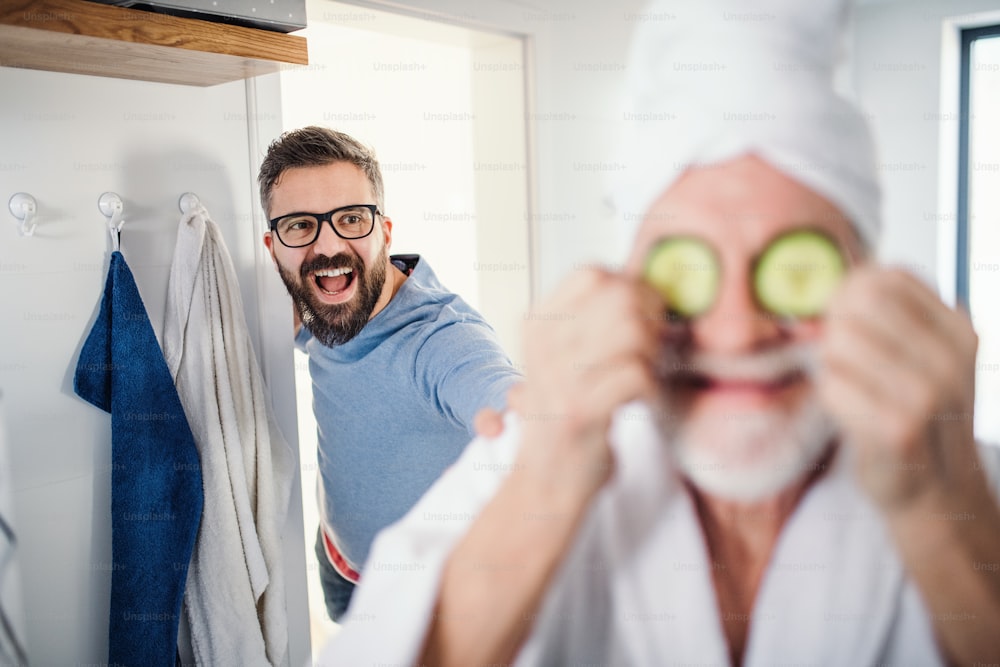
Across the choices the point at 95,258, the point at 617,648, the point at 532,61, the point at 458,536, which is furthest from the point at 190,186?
the point at 617,648

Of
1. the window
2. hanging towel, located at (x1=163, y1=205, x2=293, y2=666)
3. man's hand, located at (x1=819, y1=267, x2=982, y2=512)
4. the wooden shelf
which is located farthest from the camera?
hanging towel, located at (x1=163, y1=205, x2=293, y2=666)

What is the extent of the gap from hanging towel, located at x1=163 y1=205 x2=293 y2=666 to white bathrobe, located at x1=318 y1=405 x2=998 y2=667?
0.52 metres

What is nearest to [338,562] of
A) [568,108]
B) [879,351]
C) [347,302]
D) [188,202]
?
[347,302]

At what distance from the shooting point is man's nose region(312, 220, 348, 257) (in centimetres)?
101

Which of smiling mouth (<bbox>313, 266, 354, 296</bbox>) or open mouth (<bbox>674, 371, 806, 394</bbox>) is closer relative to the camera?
open mouth (<bbox>674, 371, 806, 394</bbox>)

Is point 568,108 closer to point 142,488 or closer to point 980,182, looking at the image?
point 980,182

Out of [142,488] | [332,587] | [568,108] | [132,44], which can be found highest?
[132,44]

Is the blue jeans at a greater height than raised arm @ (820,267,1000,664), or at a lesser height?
lesser

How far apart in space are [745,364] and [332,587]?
72cm

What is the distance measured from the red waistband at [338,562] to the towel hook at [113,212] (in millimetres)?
489

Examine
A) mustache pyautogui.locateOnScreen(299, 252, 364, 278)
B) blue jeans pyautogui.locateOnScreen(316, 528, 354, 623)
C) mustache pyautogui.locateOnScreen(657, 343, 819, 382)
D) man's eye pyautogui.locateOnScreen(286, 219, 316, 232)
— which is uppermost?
man's eye pyautogui.locateOnScreen(286, 219, 316, 232)

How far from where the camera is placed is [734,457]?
0.62 metres

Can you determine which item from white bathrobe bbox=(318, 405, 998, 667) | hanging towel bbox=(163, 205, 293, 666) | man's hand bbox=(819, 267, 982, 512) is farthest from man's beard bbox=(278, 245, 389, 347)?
man's hand bbox=(819, 267, 982, 512)

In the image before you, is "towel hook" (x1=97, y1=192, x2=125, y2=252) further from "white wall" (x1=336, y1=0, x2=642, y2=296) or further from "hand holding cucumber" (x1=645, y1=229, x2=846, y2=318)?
"hand holding cucumber" (x1=645, y1=229, x2=846, y2=318)
